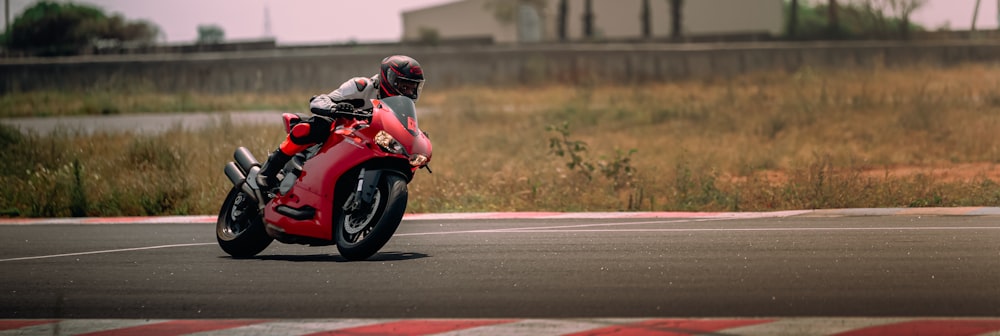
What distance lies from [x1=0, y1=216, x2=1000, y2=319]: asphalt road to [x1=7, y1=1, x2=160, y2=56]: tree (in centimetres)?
6743

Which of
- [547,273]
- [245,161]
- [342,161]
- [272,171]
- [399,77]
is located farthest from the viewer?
[245,161]

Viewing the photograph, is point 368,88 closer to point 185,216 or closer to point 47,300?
point 47,300

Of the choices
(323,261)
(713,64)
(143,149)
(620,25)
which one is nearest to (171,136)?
(143,149)

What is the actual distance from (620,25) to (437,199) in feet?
234

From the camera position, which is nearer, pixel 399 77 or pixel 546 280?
pixel 546 280

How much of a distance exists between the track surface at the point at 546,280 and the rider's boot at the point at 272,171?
64cm

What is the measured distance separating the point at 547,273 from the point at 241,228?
3.03 meters

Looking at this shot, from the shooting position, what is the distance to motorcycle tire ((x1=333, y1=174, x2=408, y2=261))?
32.1ft

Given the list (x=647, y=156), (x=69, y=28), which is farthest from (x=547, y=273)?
(x=69, y=28)

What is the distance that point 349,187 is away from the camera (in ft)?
33.9

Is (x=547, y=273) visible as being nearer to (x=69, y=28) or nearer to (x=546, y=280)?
(x=546, y=280)

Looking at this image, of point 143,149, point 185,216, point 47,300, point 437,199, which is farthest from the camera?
point 143,149

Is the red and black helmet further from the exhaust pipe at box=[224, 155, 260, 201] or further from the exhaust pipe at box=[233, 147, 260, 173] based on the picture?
the exhaust pipe at box=[233, 147, 260, 173]

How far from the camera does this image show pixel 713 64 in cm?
5103
